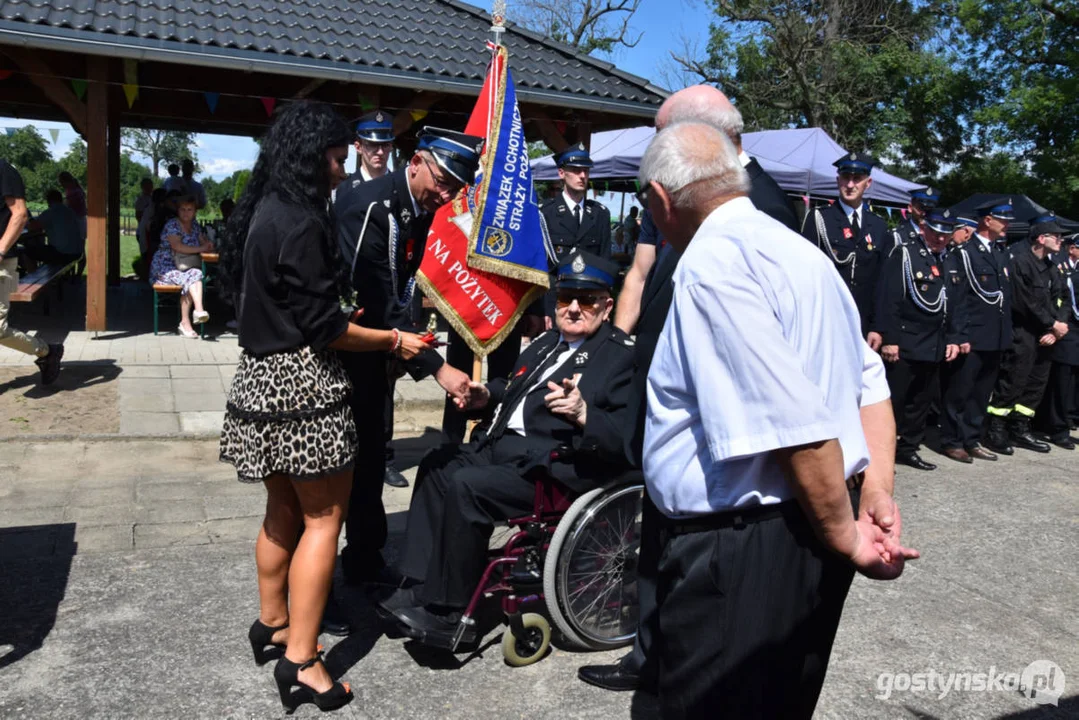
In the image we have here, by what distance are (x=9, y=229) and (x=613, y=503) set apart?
17.0ft

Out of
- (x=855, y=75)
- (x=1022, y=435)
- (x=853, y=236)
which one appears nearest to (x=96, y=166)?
(x=853, y=236)

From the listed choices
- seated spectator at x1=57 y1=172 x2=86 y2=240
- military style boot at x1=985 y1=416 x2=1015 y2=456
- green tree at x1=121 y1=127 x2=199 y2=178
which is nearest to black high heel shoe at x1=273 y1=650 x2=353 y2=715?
military style boot at x1=985 y1=416 x2=1015 y2=456

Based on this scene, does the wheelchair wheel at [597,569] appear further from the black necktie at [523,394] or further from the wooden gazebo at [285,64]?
the wooden gazebo at [285,64]

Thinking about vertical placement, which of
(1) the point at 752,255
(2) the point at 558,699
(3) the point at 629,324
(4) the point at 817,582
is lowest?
(2) the point at 558,699

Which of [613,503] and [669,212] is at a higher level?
[669,212]

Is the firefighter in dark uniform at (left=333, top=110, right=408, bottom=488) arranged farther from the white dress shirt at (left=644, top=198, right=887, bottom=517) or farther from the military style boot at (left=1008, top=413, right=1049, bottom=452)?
the military style boot at (left=1008, top=413, right=1049, bottom=452)

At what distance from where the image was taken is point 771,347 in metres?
1.75

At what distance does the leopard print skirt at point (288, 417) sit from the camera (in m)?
2.86

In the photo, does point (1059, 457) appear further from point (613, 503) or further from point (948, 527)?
point (613, 503)

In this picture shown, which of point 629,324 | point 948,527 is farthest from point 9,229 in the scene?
point 948,527

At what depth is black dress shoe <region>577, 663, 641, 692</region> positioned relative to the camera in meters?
3.33

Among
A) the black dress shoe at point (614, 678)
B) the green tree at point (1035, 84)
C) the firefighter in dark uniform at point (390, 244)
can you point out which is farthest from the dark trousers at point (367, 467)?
the green tree at point (1035, 84)

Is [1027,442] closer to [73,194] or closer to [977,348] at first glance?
[977,348]

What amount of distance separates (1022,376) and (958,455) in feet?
4.23
